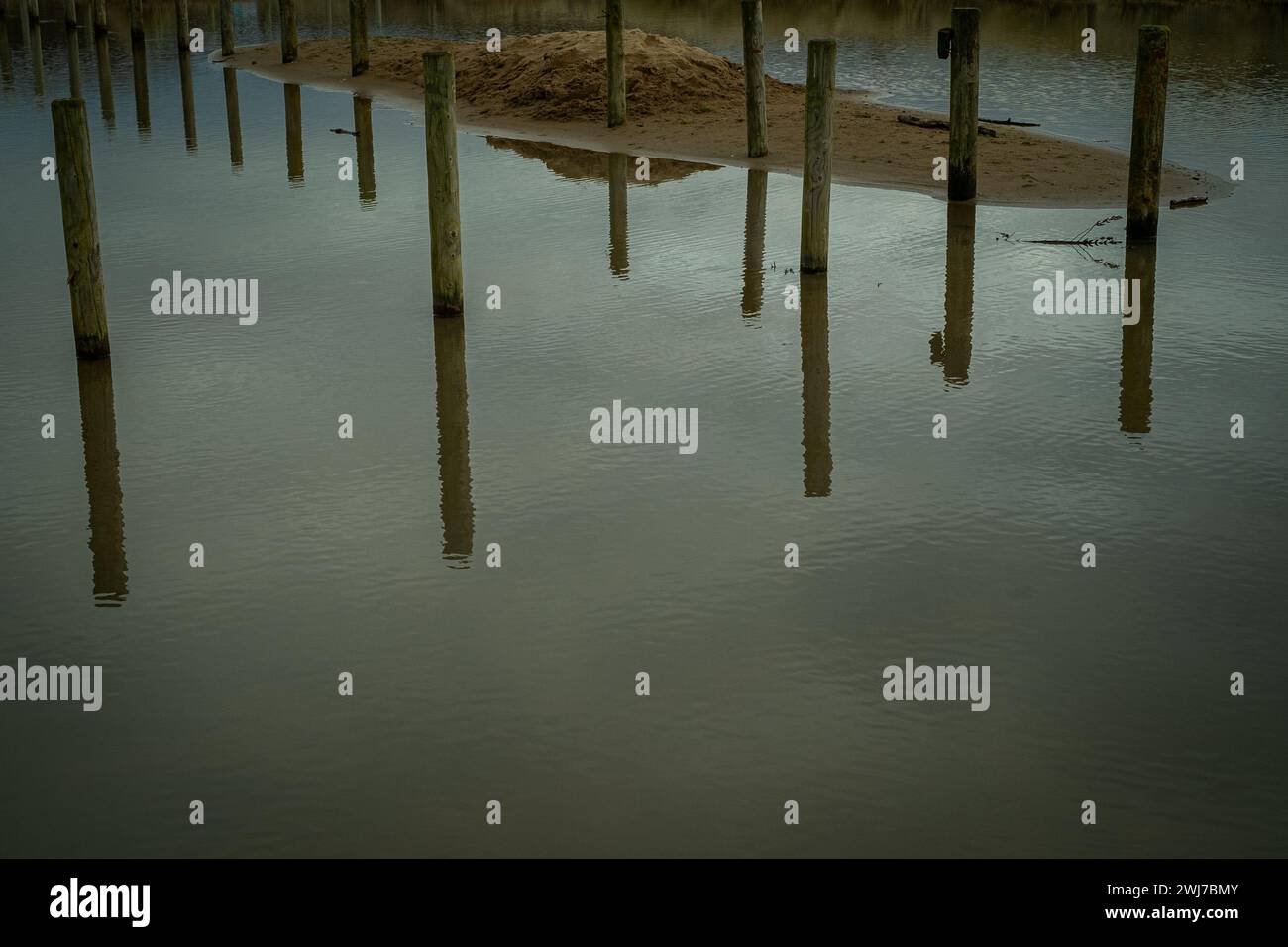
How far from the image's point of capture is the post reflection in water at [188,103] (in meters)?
23.2

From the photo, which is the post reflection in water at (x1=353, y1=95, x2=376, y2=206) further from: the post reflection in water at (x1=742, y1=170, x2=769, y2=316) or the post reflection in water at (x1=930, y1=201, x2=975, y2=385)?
the post reflection in water at (x1=930, y1=201, x2=975, y2=385)

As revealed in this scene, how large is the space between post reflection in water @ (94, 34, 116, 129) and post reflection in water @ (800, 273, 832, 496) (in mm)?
15509

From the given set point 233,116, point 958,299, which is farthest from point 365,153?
point 958,299

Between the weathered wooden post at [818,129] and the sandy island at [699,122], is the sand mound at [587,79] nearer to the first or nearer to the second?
the sandy island at [699,122]

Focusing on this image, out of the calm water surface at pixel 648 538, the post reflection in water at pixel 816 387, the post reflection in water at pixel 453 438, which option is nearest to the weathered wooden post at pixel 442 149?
the post reflection in water at pixel 453 438

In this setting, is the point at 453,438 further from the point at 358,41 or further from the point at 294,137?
the point at 358,41

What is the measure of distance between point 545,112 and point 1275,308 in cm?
1263

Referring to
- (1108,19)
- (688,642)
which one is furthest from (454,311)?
(1108,19)

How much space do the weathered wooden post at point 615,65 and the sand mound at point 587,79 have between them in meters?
0.55

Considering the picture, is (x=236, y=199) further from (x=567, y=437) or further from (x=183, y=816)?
(x=183, y=816)

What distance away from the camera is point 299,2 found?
44688 millimetres

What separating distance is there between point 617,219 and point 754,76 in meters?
2.82

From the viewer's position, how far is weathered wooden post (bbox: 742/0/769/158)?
17844 millimetres

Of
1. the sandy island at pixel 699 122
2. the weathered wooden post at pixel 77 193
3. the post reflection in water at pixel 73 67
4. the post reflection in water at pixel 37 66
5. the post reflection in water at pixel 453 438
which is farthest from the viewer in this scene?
the post reflection in water at pixel 37 66
